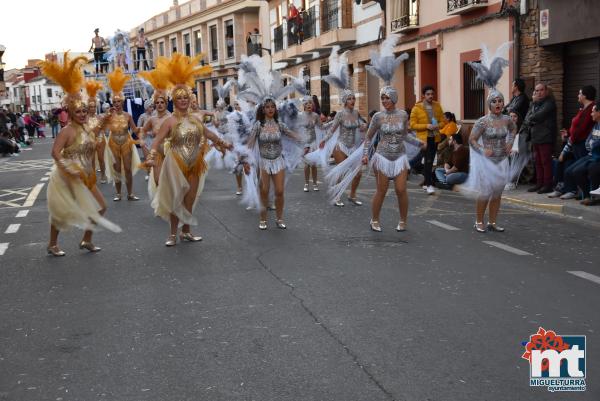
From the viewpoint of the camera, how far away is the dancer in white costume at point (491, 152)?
928 cm

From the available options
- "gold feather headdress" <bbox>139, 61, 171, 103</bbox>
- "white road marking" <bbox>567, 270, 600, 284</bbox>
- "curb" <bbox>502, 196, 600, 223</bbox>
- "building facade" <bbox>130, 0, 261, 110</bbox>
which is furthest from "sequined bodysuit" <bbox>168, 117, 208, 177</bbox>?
"building facade" <bbox>130, 0, 261, 110</bbox>

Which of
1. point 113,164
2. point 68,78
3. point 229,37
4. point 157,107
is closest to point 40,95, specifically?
point 229,37

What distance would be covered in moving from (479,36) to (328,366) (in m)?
15.1

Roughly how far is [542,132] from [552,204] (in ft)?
6.13

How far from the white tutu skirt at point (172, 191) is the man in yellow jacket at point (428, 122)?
6245 mm

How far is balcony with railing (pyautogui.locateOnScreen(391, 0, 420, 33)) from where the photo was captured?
71.6ft

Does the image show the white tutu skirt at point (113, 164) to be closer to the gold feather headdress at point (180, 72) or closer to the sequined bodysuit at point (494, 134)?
the gold feather headdress at point (180, 72)

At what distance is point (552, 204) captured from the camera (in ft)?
37.9

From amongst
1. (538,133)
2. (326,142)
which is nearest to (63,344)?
(326,142)

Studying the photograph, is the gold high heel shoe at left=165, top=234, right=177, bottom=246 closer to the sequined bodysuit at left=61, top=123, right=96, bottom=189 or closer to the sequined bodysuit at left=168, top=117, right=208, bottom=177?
the sequined bodysuit at left=168, top=117, right=208, bottom=177

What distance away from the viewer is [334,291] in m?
6.41

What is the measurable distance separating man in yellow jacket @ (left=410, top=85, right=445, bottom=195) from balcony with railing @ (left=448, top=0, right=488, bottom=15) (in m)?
4.56

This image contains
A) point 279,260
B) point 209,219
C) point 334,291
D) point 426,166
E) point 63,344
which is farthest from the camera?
point 426,166

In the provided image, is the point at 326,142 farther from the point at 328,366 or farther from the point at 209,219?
the point at 328,366
